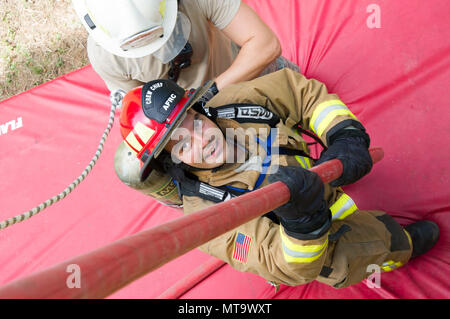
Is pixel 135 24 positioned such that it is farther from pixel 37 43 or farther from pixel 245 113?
pixel 37 43

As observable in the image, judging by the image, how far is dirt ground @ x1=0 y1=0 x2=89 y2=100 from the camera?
477cm

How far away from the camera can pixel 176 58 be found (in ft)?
7.12

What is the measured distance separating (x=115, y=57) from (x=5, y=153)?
2045 millimetres

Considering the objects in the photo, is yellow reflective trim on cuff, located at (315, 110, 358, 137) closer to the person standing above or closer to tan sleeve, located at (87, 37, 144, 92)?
the person standing above

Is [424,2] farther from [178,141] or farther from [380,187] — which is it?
[178,141]

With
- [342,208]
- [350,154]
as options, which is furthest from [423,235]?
[350,154]

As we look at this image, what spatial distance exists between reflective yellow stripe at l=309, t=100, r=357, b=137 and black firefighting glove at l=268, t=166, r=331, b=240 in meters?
0.66

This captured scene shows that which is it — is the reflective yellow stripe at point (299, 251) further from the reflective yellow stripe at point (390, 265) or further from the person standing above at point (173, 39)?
the person standing above at point (173, 39)

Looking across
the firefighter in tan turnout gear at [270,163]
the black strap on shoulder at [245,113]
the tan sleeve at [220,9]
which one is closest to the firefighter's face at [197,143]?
the firefighter in tan turnout gear at [270,163]

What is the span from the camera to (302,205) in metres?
1.23

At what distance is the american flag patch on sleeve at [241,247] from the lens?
1.60m

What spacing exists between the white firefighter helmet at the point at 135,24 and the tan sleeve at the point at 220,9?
142 millimetres

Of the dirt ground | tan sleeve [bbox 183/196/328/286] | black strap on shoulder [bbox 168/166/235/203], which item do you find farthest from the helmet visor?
the dirt ground

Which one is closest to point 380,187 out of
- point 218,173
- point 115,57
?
point 218,173
